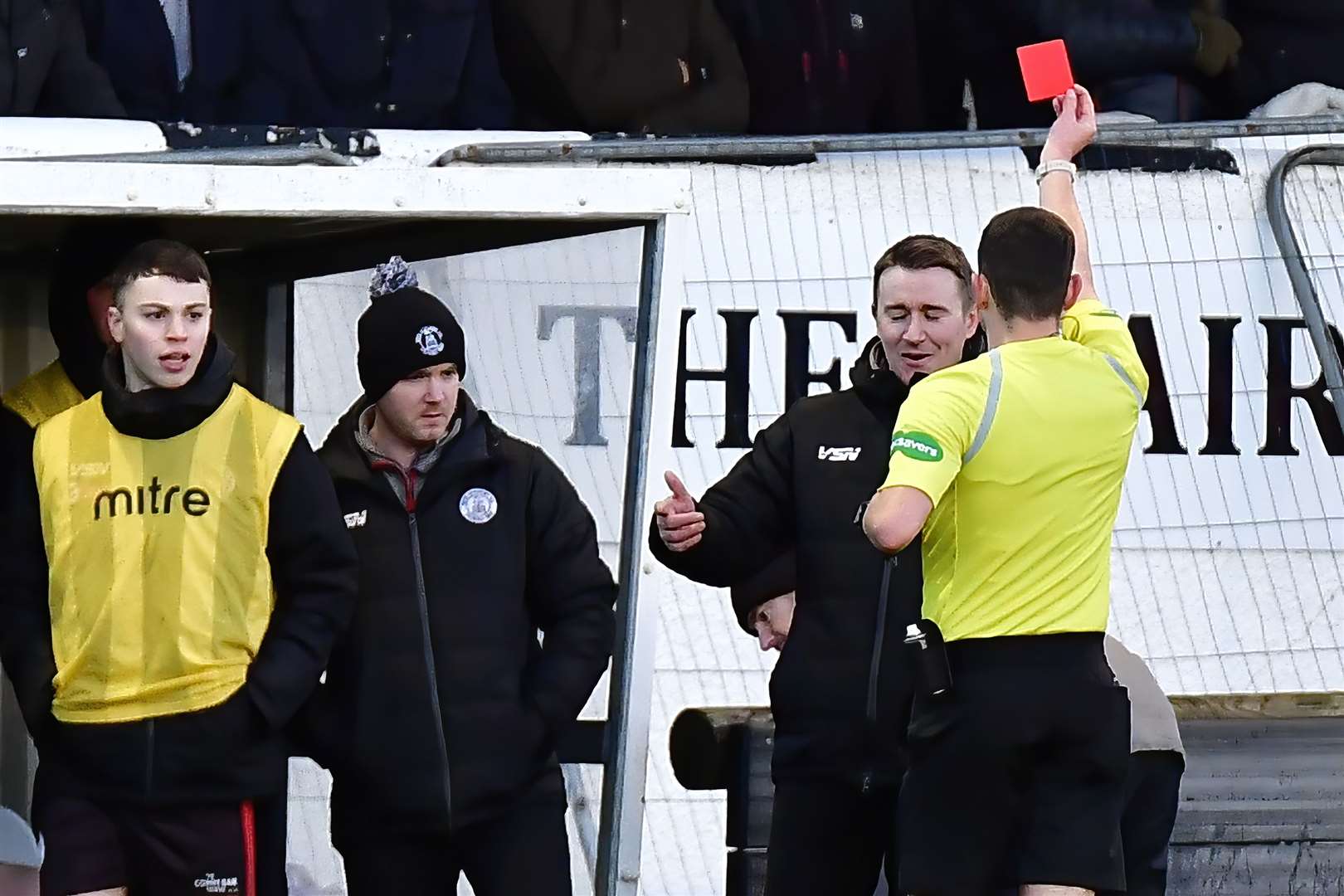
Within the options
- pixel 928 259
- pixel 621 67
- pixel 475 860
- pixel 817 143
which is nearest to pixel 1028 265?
pixel 928 259

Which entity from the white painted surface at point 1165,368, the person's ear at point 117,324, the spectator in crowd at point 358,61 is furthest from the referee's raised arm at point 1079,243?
the spectator in crowd at point 358,61

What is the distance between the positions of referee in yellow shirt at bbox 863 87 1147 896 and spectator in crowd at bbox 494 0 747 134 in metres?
2.41

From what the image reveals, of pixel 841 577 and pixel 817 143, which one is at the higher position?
pixel 817 143

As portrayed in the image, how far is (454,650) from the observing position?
4590mm

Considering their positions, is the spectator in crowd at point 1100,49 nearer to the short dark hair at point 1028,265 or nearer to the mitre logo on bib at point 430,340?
the short dark hair at point 1028,265

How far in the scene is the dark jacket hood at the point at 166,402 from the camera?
439cm

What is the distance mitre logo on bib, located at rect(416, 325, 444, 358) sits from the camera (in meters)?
4.59

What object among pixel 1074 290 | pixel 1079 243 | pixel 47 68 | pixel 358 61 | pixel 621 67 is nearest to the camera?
pixel 1074 290

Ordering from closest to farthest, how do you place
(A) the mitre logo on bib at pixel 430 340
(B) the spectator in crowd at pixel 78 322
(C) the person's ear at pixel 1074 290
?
(C) the person's ear at pixel 1074 290
(A) the mitre logo on bib at pixel 430 340
(B) the spectator in crowd at pixel 78 322

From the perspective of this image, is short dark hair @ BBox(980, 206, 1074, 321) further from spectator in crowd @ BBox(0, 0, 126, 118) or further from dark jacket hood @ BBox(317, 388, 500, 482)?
spectator in crowd @ BBox(0, 0, 126, 118)

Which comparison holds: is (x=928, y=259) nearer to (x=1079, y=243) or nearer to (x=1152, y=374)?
(x=1079, y=243)

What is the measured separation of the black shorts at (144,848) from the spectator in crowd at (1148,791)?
1.61 m

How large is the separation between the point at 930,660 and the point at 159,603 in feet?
4.32

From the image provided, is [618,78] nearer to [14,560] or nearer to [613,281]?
[613,281]
